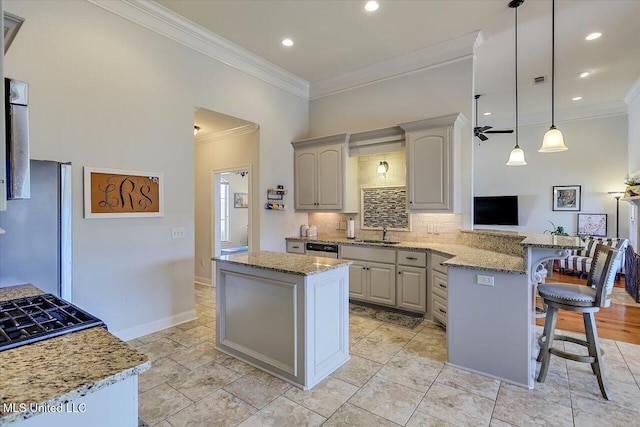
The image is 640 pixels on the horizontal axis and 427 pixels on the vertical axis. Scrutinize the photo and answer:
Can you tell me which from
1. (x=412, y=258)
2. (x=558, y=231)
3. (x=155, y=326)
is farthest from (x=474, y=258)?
(x=558, y=231)

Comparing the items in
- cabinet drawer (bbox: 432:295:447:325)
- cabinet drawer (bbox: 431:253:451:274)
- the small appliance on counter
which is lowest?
cabinet drawer (bbox: 432:295:447:325)

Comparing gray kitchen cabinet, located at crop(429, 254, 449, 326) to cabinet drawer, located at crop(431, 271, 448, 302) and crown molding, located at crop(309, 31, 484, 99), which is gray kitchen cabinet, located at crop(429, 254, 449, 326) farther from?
crown molding, located at crop(309, 31, 484, 99)

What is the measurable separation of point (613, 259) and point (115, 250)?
417cm

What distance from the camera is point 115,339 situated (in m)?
1.10

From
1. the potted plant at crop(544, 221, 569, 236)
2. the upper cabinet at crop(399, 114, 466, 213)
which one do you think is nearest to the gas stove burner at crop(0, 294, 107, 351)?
the upper cabinet at crop(399, 114, 466, 213)

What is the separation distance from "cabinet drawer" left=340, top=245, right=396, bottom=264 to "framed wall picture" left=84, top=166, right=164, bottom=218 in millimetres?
2369

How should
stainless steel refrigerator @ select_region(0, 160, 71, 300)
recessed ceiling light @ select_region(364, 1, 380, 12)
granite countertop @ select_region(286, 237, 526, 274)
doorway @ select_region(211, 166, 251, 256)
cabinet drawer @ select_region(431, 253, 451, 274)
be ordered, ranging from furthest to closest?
doorway @ select_region(211, 166, 251, 256) < cabinet drawer @ select_region(431, 253, 451, 274) < recessed ceiling light @ select_region(364, 1, 380, 12) < granite countertop @ select_region(286, 237, 526, 274) < stainless steel refrigerator @ select_region(0, 160, 71, 300)

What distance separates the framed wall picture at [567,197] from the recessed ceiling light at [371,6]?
246 inches

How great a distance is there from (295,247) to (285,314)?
2466mm

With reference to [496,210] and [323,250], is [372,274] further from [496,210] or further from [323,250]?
[496,210]

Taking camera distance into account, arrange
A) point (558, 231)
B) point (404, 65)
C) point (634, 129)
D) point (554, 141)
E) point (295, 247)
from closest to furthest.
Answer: point (554, 141) < point (404, 65) < point (295, 247) < point (634, 129) < point (558, 231)

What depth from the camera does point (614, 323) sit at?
3846mm

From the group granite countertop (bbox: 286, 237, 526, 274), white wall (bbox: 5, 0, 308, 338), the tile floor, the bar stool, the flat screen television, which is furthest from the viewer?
the flat screen television

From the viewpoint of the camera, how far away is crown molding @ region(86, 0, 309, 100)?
10.5 ft
